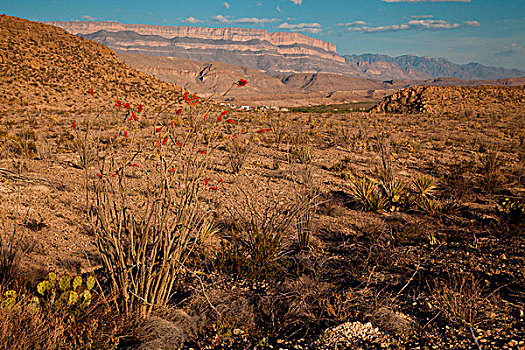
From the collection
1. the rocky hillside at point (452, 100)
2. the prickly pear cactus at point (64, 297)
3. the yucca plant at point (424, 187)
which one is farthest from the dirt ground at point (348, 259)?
the rocky hillside at point (452, 100)

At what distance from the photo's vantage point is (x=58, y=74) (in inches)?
1227

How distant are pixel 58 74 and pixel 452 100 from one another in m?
36.8

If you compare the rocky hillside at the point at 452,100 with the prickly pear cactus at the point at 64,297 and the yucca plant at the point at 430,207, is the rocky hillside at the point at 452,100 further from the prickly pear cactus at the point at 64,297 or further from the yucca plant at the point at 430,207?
the prickly pear cactus at the point at 64,297

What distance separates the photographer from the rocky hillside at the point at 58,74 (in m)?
26.4

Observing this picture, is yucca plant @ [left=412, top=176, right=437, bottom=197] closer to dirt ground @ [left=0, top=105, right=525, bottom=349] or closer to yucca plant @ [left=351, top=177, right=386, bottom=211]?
dirt ground @ [left=0, top=105, right=525, bottom=349]

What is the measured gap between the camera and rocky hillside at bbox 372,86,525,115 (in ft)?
102

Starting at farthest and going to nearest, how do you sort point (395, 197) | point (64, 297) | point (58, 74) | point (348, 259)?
point (58, 74)
point (395, 197)
point (348, 259)
point (64, 297)

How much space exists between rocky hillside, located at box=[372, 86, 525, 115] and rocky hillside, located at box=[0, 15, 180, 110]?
22542 millimetres

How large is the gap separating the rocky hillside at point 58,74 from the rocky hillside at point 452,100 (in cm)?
2254

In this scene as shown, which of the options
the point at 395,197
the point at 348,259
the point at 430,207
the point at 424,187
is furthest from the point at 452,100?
the point at 348,259

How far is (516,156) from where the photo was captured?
11.1 metres

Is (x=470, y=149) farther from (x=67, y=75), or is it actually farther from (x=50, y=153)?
(x=67, y=75)

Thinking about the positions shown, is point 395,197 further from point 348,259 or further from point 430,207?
point 348,259

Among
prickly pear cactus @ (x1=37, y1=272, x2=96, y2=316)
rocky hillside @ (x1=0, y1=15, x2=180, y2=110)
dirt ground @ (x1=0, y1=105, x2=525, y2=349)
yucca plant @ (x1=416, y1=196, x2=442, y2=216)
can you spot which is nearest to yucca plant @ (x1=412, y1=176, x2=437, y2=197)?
dirt ground @ (x1=0, y1=105, x2=525, y2=349)
